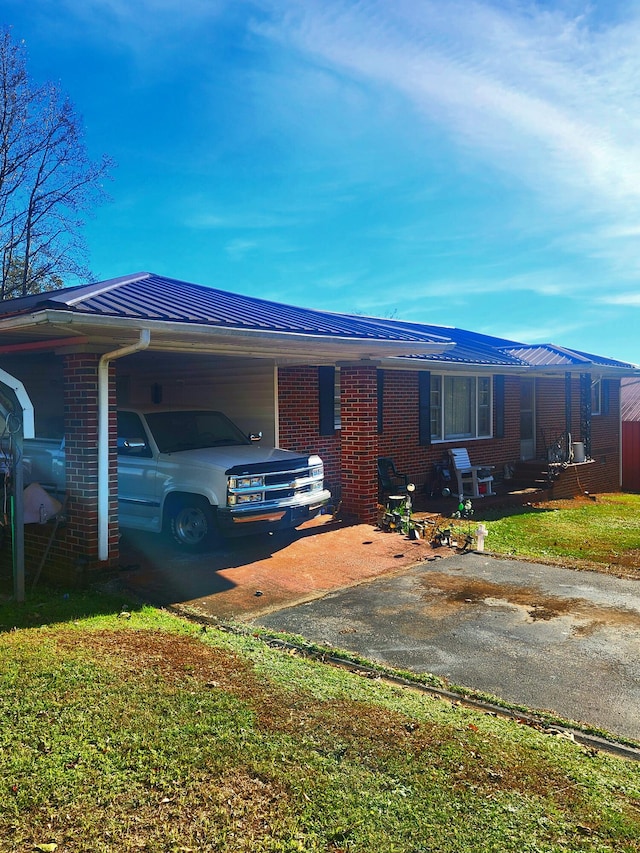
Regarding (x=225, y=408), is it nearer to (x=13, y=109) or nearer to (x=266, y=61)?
(x=266, y=61)

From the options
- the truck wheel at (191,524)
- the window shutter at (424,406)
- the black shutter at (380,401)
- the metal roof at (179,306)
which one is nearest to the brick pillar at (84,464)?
the metal roof at (179,306)

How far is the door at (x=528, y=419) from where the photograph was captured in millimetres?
17438

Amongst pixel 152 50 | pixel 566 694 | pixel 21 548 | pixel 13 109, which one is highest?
pixel 13 109

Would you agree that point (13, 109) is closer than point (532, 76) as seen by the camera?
No

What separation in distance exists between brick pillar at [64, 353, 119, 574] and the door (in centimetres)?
1262

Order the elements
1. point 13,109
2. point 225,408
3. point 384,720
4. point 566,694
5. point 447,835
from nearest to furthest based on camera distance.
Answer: point 447,835 → point 384,720 → point 566,694 → point 225,408 → point 13,109

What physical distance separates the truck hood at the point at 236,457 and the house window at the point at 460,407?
20.8 feet

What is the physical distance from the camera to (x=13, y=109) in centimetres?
2273

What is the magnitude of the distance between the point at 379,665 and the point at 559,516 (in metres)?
8.72

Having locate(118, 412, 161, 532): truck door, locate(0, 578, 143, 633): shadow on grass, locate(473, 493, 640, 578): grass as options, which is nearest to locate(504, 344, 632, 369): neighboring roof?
locate(473, 493, 640, 578): grass

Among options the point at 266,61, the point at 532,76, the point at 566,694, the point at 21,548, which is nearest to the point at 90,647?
the point at 21,548

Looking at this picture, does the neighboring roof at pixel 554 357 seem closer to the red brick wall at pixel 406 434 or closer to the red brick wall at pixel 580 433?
the red brick wall at pixel 580 433

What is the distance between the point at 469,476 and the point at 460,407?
1750 mm

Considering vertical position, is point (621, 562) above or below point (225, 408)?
below
